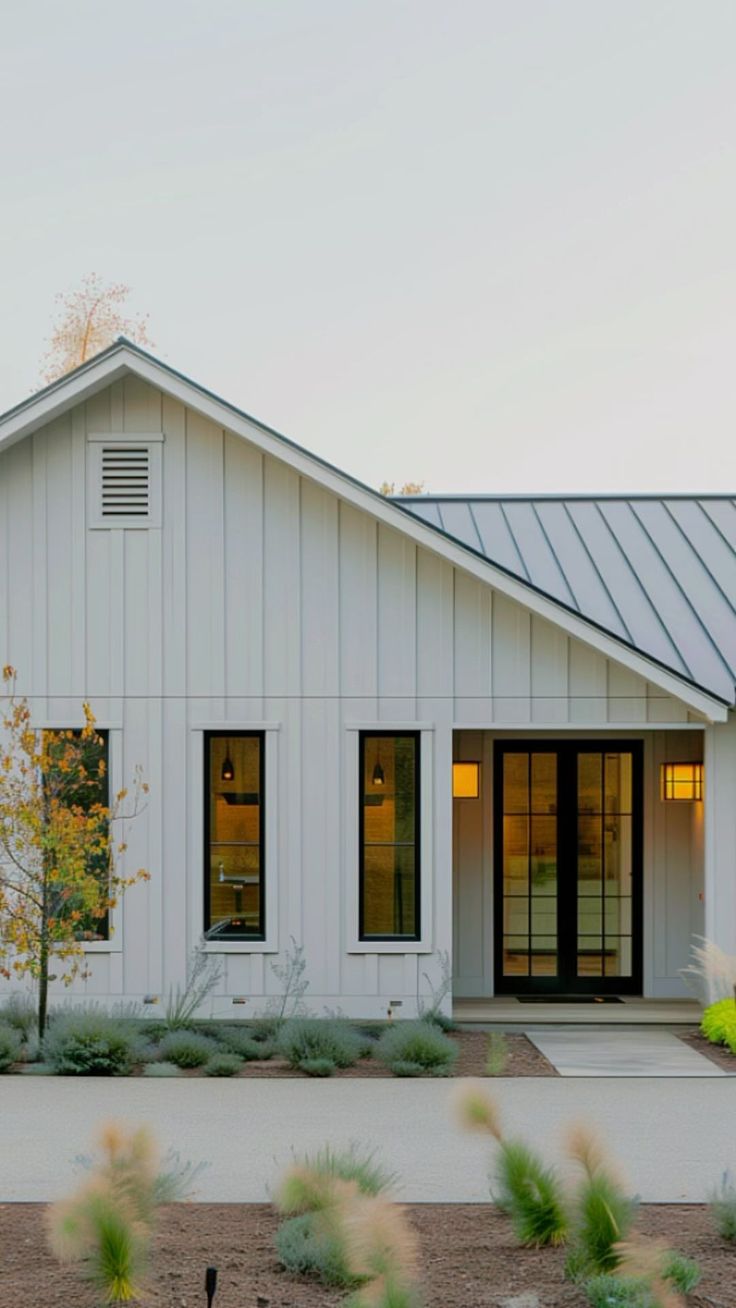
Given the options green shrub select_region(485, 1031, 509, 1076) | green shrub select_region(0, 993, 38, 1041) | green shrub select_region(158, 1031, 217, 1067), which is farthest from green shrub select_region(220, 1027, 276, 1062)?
green shrub select_region(485, 1031, 509, 1076)

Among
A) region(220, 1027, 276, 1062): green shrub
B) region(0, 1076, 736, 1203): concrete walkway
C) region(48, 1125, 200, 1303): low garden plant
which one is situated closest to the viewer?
region(48, 1125, 200, 1303): low garden plant

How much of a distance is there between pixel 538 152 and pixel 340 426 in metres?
16.0

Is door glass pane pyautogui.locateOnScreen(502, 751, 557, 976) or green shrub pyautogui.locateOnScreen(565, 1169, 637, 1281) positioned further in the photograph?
door glass pane pyautogui.locateOnScreen(502, 751, 557, 976)

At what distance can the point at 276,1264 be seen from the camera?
5.91 meters

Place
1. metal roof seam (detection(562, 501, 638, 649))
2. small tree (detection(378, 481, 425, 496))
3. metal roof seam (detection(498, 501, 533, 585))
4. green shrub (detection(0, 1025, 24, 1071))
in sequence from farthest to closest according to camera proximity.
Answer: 1. small tree (detection(378, 481, 425, 496))
2. metal roof seam (detection(498, 501, 533, 585))
3. metal roof seam (detection(562, 501, 638, 649))
4. green shrub (detection(0, 1025, 24, 1071))

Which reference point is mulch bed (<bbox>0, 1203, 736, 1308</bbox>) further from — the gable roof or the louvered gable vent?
the louvered gable vent

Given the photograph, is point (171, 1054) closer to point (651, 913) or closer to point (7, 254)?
point (651, 913)

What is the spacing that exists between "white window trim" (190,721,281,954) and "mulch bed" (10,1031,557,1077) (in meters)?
1.32

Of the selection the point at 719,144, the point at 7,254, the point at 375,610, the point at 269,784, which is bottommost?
the point at 269,784

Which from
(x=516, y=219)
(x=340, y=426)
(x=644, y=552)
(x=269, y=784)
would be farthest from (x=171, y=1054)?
(x=340, y=426)

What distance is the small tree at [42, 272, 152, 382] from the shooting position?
33656 millimetres

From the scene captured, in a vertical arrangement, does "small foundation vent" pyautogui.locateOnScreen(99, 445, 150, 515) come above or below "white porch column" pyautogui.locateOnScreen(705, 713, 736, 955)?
above

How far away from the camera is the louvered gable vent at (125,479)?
1208 cm

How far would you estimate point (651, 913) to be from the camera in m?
13.4
